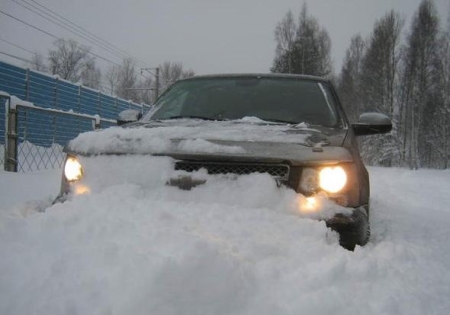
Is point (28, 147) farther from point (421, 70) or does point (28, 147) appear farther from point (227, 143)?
point (421, 70)

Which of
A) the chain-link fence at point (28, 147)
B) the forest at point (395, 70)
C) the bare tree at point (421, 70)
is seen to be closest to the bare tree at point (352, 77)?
the forest at point (395, 70)

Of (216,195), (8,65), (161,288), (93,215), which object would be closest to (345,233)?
(216,195)

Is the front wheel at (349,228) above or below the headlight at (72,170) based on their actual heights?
below

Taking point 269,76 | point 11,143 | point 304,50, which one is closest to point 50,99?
point 11,143

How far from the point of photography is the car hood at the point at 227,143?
6.45ft

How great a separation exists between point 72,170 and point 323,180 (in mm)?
1371

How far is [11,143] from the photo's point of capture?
22.0 ft

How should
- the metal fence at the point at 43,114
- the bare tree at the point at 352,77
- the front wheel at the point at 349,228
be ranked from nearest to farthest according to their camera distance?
the front wheel at the point at 349,228 < the metal fence at the point at 43,114 < the bare tree at the point at 352,77

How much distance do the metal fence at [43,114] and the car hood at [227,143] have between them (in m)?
5.34

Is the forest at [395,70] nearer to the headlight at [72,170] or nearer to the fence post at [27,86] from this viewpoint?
the fence post at [27,86]

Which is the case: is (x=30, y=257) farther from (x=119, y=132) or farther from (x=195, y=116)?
(x=195, y=116)

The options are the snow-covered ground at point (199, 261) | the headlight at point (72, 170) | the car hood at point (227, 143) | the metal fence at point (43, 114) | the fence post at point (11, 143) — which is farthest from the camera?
the metal fence at point (43, 114)

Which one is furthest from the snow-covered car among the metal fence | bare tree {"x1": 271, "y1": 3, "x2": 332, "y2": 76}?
bare tree {"x1": 271, "y1": 3, "x2": 332, "y2": 76}

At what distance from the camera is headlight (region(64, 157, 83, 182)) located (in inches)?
88.4
